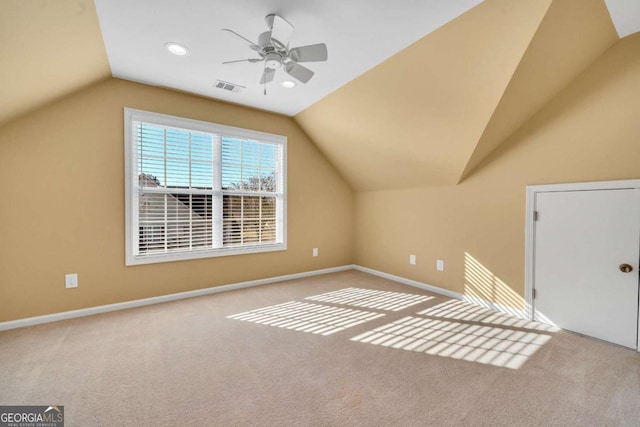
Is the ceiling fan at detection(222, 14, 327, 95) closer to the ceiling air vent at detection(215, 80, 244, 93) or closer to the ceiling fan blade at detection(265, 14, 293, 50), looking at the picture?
the ceiling fan blade at detection(265, 14, 293, 50)

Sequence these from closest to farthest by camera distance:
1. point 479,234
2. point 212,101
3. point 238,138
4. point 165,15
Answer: point 165,15
point 479,234
point 212,101
point 238,138

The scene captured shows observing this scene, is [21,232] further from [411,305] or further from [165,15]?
[411,305]

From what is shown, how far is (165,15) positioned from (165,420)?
281 centimetres

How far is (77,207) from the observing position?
9.66ft

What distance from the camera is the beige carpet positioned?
1.62m

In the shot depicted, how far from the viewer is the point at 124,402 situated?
5.59 ft

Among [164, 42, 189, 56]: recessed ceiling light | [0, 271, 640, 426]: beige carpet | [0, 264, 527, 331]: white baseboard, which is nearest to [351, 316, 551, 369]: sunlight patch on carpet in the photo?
Answer: [0, 271, 640, 426]: beige carpet

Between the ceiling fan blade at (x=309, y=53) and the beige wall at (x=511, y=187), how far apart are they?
2265mm

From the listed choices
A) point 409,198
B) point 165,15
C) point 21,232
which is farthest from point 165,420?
point 409,198

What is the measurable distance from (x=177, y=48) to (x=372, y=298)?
3.53 meters

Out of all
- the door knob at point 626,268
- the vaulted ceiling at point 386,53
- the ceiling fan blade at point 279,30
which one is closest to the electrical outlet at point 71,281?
the vaulted ceiling at point 386,53

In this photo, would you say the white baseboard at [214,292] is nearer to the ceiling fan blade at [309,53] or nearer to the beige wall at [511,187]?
the beige wall at [511,187]

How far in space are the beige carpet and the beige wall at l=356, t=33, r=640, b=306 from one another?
650 mm

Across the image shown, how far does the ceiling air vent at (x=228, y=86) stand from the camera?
3.25 meters
